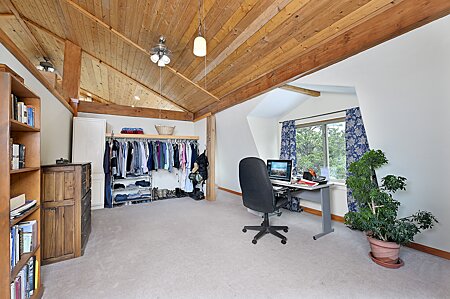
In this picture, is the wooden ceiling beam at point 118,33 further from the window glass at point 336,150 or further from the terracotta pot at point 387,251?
the terracotta pot at point 387,251

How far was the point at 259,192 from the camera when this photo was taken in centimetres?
276

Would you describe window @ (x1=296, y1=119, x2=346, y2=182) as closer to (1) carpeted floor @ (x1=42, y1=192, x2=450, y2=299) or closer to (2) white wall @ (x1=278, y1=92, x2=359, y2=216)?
(2) white wall @ (x1=278, y1=92, x2=359, y2=216)

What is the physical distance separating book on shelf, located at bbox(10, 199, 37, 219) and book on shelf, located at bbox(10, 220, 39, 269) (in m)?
0.10

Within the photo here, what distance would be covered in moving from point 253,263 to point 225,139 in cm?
368

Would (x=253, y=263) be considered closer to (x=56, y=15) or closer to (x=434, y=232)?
(x=434, y=232)

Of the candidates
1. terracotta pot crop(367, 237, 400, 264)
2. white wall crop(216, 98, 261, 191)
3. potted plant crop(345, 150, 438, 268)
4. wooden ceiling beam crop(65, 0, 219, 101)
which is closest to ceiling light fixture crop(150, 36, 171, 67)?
wooden ceiling beam crop(65, 0, 219, 101)

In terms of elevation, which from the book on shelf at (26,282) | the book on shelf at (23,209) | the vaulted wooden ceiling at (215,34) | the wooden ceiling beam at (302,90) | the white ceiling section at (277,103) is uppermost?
the vaulted wooden ceiling at (215,34)

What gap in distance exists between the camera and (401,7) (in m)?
1.65

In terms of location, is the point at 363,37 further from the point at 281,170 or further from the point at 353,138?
the point at 281,170

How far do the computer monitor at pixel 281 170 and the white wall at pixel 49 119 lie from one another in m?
3.51

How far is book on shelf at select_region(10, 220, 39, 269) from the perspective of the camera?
1.34 m

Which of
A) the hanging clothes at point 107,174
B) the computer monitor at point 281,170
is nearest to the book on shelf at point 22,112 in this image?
the hanging clothes at point 107,174

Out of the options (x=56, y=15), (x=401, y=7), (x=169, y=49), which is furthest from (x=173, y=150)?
(x=401, y=7)

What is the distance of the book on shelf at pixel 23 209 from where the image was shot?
1349mm
